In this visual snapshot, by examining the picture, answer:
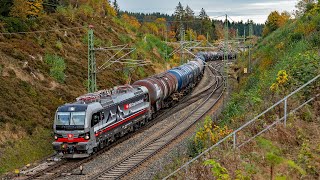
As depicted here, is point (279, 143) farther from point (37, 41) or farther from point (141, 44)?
point (141, 44)

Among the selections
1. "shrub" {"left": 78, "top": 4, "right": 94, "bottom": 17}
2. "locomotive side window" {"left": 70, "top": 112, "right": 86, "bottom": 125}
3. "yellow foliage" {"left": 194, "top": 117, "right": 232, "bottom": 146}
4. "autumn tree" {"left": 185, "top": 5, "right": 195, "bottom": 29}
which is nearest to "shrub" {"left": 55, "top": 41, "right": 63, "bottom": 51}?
"shrub" {"left": 78, "top": 4, "right": 94, "bottom": 17}

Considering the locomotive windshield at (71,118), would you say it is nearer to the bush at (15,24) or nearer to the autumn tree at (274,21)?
the bush at (15,24)

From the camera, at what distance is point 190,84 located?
5150 cm

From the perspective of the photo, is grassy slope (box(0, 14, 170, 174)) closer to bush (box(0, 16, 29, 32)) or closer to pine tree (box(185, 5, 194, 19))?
bush (box(0, 16, 29, 32))

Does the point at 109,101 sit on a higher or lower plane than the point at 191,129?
higher

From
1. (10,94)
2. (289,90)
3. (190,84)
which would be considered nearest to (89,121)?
(10,94)

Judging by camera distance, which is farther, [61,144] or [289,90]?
[61,144]

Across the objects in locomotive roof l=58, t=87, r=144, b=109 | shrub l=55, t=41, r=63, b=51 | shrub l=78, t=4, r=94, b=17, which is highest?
shrub l=78, t=4, r=94, b=17

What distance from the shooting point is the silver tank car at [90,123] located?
22.2m

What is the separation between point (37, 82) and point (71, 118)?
36.9 feet

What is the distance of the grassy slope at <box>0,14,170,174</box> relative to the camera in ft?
78.3

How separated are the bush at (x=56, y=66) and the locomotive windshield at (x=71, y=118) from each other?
13.0 meters

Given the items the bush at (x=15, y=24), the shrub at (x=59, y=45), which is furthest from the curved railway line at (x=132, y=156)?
the bush at (x=15, y=24)

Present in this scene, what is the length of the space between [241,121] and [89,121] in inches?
359
